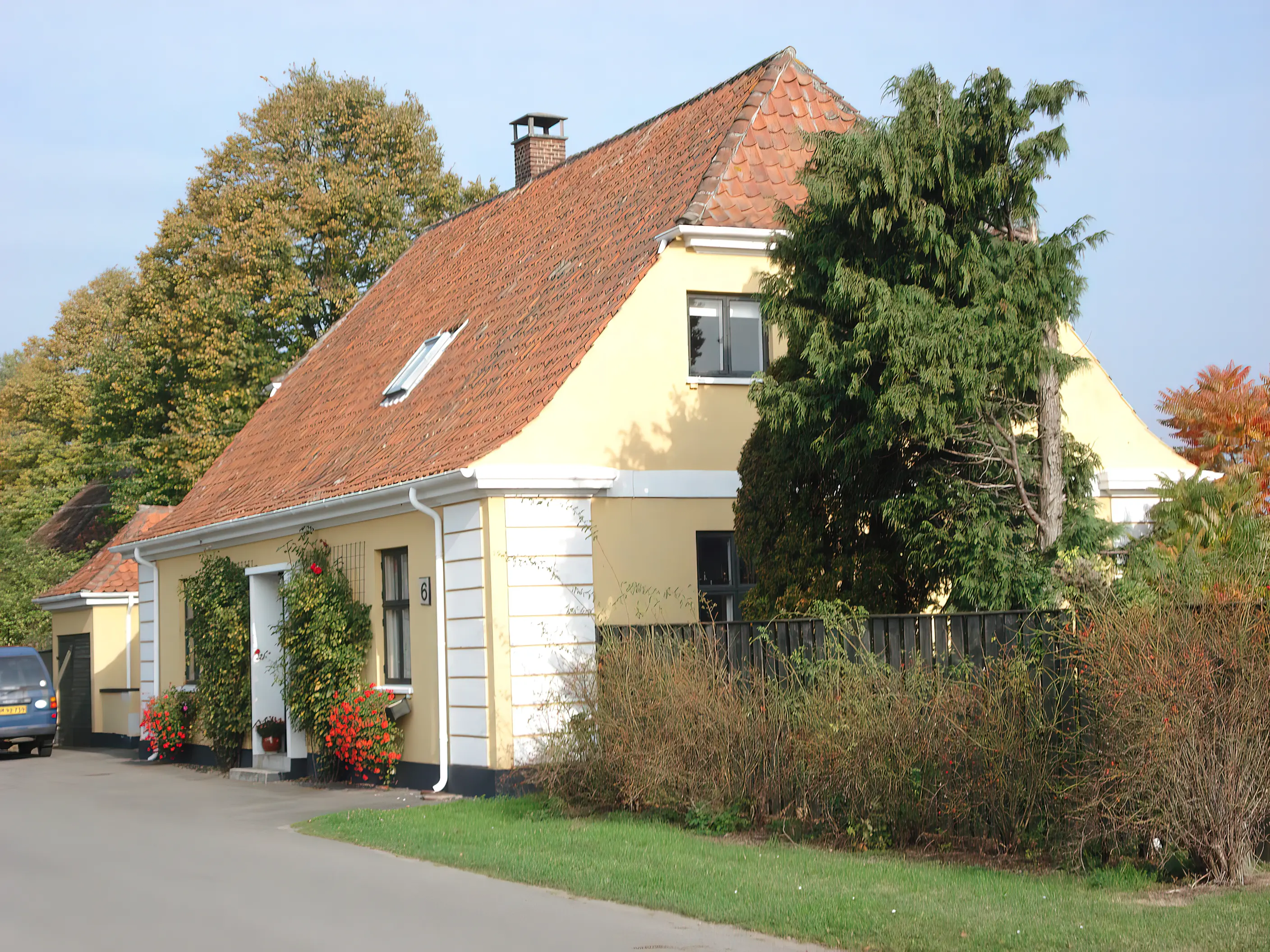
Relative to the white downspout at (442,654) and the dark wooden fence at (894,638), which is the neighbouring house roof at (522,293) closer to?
the white downspout at (442,654)

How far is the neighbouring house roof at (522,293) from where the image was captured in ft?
51.1

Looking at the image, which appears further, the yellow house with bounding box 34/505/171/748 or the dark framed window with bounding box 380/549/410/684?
the yellow house with bounding box 34/505/171/748

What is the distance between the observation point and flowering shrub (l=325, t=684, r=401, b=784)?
15633 millimetres

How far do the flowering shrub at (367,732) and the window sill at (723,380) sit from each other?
5.00 meters

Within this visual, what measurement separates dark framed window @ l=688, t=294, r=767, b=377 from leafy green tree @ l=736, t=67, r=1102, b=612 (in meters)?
3.49

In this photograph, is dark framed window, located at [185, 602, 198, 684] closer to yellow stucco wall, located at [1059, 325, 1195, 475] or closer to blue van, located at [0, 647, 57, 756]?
blue van, located at [0, 647, 57, 756]

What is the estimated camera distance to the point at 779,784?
36.6 ft

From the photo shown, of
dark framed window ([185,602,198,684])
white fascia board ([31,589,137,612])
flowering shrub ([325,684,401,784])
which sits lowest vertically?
flowering shrub ([325,684,401,784])

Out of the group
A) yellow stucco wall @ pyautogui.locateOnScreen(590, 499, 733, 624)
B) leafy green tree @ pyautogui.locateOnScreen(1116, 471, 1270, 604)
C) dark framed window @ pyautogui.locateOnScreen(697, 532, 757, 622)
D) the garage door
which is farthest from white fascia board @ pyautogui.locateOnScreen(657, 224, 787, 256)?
the garage door

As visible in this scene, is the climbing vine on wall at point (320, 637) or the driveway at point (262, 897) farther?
the climbing vine on wall at point (320, 637)

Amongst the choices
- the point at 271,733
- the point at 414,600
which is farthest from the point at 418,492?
the point at 271,733

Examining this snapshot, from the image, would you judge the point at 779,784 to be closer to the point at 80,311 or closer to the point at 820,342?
the point at 820,342

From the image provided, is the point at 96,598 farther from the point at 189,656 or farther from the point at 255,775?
the point at 255,775

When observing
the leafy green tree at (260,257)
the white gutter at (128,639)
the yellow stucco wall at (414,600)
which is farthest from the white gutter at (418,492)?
the leafy green tree at (260,257)
